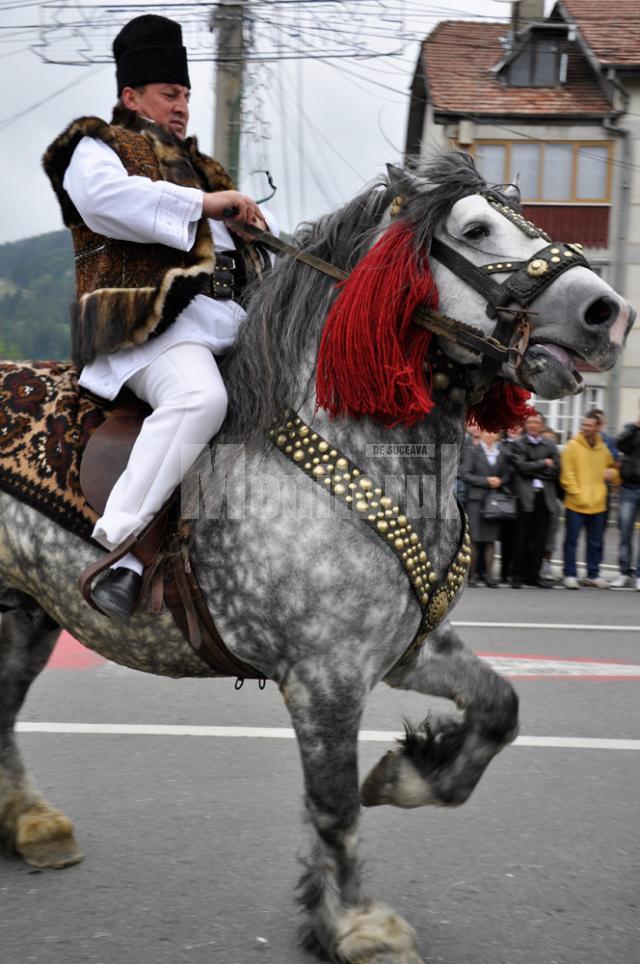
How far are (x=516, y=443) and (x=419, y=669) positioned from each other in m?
8.04

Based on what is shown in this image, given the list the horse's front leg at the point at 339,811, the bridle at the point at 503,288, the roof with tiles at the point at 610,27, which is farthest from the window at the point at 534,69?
the horse's front leg at the point at 339,811

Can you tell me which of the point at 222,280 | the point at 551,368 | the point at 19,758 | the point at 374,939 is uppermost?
the point at 222,280

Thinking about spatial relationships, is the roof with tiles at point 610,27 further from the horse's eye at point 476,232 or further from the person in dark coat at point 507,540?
the horse's eye at point 476,232

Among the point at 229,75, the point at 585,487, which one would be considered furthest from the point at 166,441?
the point at 229,75

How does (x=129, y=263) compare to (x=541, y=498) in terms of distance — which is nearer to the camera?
(x=129, y=263)

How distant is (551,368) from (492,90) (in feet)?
80.5

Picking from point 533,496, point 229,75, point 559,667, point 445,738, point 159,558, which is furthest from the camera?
point 229,75

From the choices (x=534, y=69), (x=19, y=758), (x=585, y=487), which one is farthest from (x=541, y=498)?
(x=534, y=69)

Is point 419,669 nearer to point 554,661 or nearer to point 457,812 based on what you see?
point 457,812

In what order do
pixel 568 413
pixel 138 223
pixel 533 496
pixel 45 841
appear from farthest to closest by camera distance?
pixel 568 413 → pixel 533 496 → pixel 45 841 → pixel 138 223

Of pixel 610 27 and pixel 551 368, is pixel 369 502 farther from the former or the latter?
pixel 610 27

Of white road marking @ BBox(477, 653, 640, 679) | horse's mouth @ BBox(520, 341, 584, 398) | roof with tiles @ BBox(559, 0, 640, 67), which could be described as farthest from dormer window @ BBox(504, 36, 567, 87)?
horse's mouth @ BBox(520, 341, 584, 398)

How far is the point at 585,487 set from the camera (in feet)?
37.4

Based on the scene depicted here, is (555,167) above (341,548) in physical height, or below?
below
